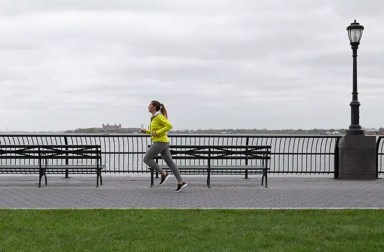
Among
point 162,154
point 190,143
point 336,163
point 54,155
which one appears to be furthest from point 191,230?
point 336,163

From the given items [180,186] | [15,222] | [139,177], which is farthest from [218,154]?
[15,222]

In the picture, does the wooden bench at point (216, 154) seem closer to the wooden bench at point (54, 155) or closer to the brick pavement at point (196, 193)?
the brick pavement at point (196, 193)

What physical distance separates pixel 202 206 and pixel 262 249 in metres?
3.72

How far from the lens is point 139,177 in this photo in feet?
55.9

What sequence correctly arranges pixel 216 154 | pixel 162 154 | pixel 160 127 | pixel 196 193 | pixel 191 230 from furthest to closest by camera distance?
pixel 216 154 < pixel 162 154 < pixel 160 127 < pixel 196 193 < pixel 191 230

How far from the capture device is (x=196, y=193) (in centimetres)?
1322

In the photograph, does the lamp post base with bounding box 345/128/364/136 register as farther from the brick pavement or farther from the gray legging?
the gray legging

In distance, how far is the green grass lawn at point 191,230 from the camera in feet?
24.1

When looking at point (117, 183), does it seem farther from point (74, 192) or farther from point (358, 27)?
point (358, 27)

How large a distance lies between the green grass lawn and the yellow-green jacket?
391 centimetres

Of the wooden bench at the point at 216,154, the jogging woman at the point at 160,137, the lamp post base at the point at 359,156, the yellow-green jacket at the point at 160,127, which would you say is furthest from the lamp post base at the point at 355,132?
the yellow-green jacket at the point at 160,127

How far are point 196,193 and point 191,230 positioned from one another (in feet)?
16.3

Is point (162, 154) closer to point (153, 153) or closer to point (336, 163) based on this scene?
point (153, 153)

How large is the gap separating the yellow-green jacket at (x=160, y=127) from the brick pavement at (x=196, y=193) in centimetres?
115
